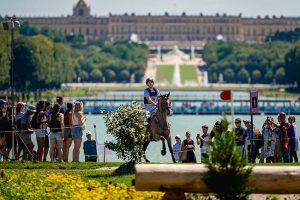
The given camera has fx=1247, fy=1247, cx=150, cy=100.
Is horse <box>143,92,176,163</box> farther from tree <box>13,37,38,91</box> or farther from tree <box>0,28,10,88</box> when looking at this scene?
tree <box>13,37,38,91</box>

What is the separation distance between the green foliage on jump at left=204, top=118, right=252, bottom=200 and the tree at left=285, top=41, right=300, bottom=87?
76259 millimetres

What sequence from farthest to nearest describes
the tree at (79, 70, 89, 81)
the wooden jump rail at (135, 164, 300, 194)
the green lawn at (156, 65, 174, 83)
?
the green lawn at (156, 65, 174, 83), the tree at (79, 70, 89, 81), the wooden jump rail at (135, 164, 300, 194)

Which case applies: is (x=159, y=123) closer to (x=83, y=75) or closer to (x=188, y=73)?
(x=83, y=75)

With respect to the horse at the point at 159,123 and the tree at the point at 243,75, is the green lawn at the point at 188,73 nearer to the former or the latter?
the tree at the point at 243,75

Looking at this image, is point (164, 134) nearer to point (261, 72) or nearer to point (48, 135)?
point (48, 135)

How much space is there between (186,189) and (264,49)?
111 metres

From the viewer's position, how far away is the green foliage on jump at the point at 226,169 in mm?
13242

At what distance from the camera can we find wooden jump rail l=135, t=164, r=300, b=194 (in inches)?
547

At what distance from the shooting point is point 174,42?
180m

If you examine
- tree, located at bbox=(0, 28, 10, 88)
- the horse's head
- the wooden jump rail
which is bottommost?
the wooden jump rail

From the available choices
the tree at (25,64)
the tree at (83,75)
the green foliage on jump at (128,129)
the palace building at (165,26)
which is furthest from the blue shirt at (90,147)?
the palace building at (165,26)

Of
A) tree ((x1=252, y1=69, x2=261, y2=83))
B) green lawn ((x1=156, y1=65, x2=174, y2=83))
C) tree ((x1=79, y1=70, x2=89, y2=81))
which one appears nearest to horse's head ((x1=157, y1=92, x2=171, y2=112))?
tree ((x1=252, y1=69, x2=261, y2=83))

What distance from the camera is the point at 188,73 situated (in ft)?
437

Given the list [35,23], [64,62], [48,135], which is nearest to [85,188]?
→ [48,135]
